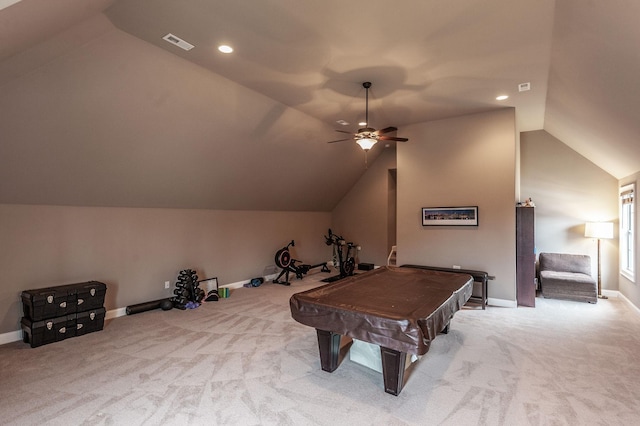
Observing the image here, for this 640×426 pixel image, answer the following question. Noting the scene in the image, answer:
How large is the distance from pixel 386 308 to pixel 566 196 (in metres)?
5.99

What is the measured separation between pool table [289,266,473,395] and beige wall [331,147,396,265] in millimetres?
4934

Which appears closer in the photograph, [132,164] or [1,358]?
[1,358]

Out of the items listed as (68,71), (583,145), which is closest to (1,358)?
(68,71)

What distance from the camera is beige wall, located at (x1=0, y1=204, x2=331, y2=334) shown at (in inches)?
155

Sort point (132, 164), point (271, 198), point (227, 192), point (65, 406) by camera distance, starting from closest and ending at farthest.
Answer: point (65, 406) < point (132, 164) < point (227, 192) < point (271, 198)

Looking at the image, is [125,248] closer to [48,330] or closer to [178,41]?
[48,330]

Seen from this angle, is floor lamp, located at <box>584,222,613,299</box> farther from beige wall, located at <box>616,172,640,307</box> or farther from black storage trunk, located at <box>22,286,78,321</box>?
black storage trunk, located at <box>22,286,78,321</box>

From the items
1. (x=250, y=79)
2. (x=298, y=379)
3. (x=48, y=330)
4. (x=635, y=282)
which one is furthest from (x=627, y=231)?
(x=48, y=330)

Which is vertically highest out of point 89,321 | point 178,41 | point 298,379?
point 178,41

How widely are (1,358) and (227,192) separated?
12.3ft

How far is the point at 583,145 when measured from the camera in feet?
18.6

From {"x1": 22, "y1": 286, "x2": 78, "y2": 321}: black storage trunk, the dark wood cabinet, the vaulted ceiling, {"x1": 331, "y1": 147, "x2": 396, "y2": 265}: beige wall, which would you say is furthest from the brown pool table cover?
{"x1": 331, "y1": 147, "x2": 396, "y2": 265}: beige wall

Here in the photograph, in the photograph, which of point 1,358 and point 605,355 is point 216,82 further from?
point 605,355

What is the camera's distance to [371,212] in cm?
876
